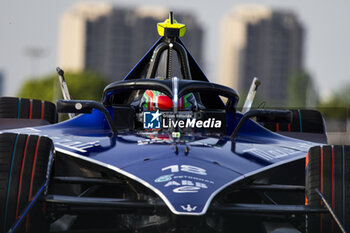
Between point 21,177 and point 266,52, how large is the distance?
5823 inches

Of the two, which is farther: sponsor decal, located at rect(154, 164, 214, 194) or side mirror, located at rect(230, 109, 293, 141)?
side mirror, located at rect(230, 109, 293, 141)

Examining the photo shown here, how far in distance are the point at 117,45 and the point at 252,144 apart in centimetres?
14323

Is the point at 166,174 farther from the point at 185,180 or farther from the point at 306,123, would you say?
the point at 306,123

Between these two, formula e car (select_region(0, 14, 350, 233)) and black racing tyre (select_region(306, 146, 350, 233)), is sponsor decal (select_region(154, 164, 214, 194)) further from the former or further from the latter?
black racing tyre (select_region(306, 146, 350, 233))

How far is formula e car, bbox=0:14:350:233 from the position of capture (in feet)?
11.9

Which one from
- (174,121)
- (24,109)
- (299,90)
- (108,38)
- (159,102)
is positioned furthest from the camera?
(108,38)

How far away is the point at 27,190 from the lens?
12.3 ft

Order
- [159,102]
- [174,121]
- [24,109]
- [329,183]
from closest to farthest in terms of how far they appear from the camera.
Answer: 1. [329,183]
2. [174,121]
3. [159,102]
4. [24,109]

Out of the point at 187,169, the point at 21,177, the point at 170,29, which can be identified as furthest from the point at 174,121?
the point at 170,29

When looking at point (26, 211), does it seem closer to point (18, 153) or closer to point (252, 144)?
point (18, 153)

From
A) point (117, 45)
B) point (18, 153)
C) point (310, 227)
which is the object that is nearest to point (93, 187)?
point (18, 153)

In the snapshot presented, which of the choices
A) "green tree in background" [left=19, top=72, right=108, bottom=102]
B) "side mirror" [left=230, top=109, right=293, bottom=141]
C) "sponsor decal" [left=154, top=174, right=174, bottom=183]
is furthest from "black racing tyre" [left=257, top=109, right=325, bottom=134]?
"green tree in background" [left=19, top=72, right=108, bottom=102]

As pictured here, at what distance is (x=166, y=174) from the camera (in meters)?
3.72

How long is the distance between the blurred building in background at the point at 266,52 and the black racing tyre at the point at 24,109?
140 meters
